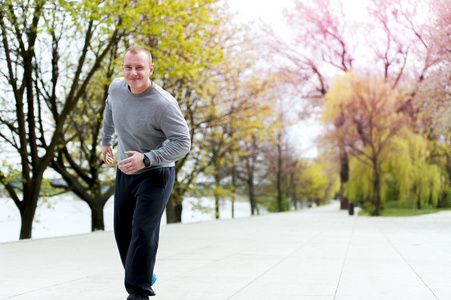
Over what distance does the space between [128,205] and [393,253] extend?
5.10m

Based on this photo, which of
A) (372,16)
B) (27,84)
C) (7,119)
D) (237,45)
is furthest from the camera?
(372,16)

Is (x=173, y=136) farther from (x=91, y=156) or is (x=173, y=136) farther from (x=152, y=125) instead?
(x=91, y=156)

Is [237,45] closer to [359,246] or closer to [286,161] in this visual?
[359,246]

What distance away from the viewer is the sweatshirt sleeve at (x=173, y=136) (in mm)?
3570

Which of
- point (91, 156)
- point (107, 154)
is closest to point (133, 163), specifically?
point (107, 154)

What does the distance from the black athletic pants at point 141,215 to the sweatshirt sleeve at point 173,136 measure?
0.19 m

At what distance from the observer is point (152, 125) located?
3676mm

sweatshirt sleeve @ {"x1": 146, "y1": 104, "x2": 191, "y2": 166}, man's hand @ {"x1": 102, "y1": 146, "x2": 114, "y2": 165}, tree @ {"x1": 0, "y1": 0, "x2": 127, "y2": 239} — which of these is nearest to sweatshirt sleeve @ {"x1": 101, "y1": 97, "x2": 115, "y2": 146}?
man's hand @ {"x1": 102, "y1": 146, "x2": 114, "y2": 165}

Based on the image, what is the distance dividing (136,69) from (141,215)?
1.00 m

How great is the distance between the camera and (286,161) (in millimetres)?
39156

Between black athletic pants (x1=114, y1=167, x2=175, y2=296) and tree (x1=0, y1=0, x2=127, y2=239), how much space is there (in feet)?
24.5

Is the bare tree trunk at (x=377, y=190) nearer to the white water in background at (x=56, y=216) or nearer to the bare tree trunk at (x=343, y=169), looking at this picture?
the bare tree trunk at (x=343, y=169)

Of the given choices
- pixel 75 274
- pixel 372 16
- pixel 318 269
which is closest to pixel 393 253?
pixel 318 269

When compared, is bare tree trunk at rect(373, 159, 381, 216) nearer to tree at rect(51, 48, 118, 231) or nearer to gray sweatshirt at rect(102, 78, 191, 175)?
tree at rect(51, 48, 118, 231)
